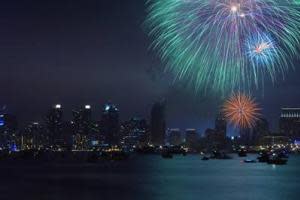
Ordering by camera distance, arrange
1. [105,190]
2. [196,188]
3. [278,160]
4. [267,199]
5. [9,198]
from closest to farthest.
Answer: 1. [9,198]
2. [267,199]
3. [105,190]
4. [196,188]
5. [278,160]

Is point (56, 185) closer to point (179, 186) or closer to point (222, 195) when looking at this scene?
point (179, 186)

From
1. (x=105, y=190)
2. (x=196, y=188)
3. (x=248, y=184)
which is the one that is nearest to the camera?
(x=105, y=190)

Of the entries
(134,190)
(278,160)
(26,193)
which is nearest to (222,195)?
(134,190)

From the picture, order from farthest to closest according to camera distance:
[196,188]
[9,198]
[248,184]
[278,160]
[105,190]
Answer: [278,160]
[248,184]
[196,188]
[105,190]
[9,198]

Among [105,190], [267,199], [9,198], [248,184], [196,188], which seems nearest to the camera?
[9,198]

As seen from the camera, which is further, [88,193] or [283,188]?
[283,188]

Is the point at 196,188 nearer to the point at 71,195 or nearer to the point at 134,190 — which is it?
the point at 134,190

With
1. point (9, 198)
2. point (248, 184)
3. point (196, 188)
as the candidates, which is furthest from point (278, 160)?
point (9, 198)

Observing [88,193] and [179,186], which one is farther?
[179,186]

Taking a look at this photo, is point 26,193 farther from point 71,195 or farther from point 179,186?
point 179,186
